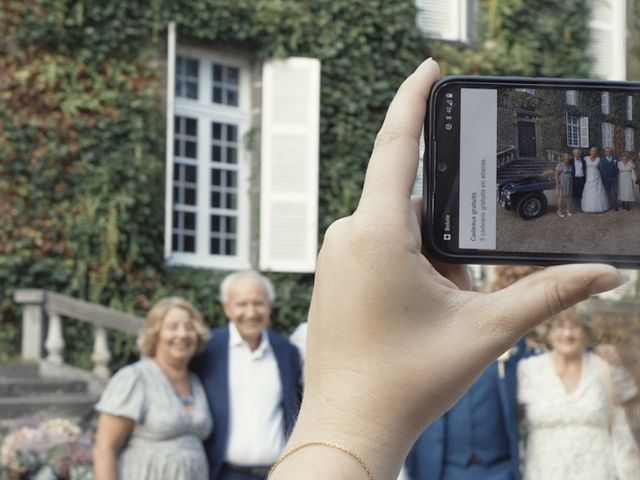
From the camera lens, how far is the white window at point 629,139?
1.27 metres

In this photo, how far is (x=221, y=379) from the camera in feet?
16.4

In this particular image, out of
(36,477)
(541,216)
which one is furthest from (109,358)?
(541,216)

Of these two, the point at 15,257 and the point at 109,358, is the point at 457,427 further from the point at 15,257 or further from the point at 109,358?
the point at 15,257

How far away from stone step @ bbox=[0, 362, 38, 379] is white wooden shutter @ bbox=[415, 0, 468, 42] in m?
5.67

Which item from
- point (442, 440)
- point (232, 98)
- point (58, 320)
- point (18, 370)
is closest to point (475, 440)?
point (442, 440)

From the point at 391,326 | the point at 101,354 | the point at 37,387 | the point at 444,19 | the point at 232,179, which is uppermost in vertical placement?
Answer: the point at 444,19

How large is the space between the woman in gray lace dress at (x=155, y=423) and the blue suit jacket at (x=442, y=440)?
33.2 inches

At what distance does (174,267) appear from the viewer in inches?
427

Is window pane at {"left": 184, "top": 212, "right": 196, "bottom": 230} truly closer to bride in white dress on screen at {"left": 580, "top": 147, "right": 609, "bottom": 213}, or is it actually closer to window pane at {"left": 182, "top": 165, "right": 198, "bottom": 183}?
window pane at {"left": 182, "top": 165, "right": 198, "bottom": 183}

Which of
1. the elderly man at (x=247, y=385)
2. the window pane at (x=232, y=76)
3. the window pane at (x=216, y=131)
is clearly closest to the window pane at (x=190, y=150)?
the window pane at (x=216, y=131)

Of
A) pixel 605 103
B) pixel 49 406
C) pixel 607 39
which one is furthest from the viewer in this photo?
pixel 607 39

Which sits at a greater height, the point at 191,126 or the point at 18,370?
the point at 191,126

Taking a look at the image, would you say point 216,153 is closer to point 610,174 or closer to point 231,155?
point 231,155

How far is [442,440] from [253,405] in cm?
83
